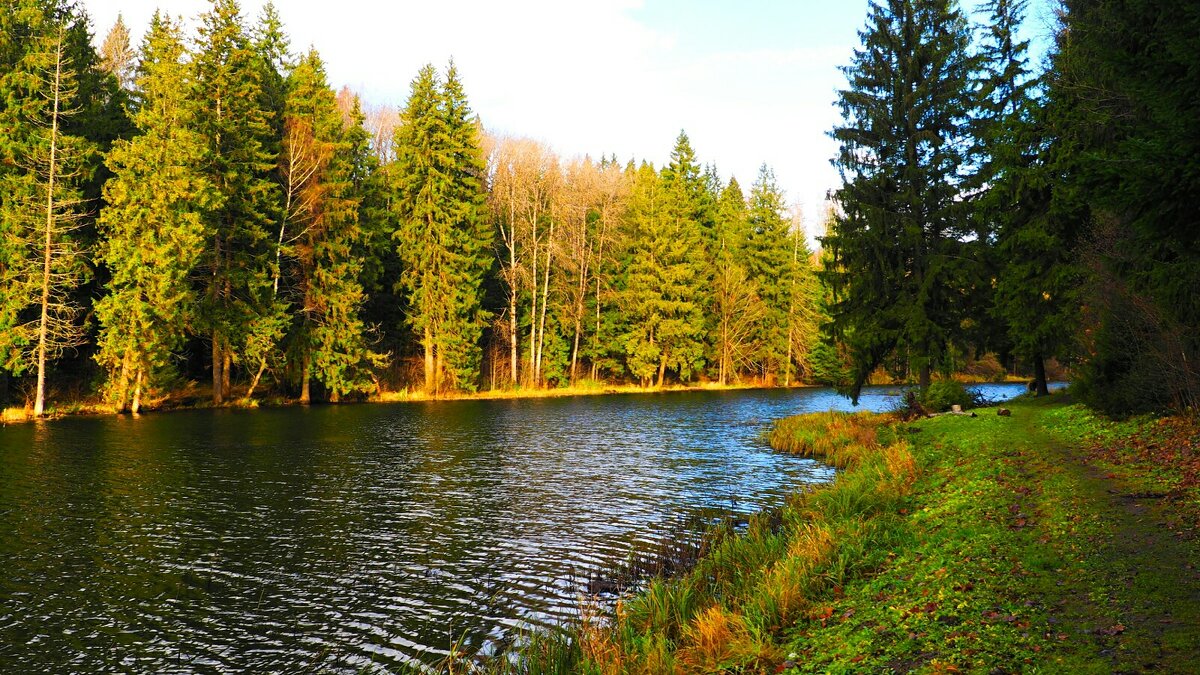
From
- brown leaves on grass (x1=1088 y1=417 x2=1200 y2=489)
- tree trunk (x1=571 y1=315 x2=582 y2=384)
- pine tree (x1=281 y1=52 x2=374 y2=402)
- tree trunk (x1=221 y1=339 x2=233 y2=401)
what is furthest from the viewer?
tree trunk (x1=571 y1=315 x2=582 y2=384)

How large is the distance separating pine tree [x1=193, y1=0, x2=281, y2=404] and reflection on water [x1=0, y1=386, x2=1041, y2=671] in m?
10.8

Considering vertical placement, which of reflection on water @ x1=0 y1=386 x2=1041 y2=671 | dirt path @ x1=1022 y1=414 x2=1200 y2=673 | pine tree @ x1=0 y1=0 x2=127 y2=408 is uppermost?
pine tree @ x1=0 y1=0 x2=127 y2=408

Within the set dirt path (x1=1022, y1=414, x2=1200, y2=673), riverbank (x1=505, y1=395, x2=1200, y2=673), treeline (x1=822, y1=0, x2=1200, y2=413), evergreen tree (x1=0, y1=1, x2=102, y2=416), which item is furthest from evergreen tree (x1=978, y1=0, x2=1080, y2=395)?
evergreen tree (x1=0, y1=1, x2=102, y2=416)

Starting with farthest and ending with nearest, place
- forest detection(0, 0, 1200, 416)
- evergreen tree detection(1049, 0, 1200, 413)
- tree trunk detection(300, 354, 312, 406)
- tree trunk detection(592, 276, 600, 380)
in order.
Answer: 1. tree trunk detection(592, 276, 600, 380)
2. tree trunk detection(300, 354, 312, 406)
3. forest detection(0, 0, 1200, 416)
4. evergreen tree detection(1049, 0, 1200, 413)

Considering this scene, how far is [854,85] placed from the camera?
26.7 metres

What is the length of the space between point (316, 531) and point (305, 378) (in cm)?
3064

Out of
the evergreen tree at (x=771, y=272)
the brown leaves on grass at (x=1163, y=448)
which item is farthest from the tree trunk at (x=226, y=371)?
the evergreen tree at (x=771, y=272)

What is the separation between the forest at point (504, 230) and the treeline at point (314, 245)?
190mm

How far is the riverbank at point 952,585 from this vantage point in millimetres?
5602

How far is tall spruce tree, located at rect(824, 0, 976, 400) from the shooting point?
25297 mm

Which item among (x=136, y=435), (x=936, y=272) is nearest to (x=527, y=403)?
(x=136, y=435)

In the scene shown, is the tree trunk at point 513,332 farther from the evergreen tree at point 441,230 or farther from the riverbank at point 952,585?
the riverbank at point 952,585

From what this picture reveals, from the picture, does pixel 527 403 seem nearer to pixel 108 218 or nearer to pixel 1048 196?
pixel 108 218

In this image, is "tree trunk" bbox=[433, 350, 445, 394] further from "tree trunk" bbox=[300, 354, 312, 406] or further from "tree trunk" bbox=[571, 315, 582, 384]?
"tree trunk" bbox=[571, 315, 582, 384]
